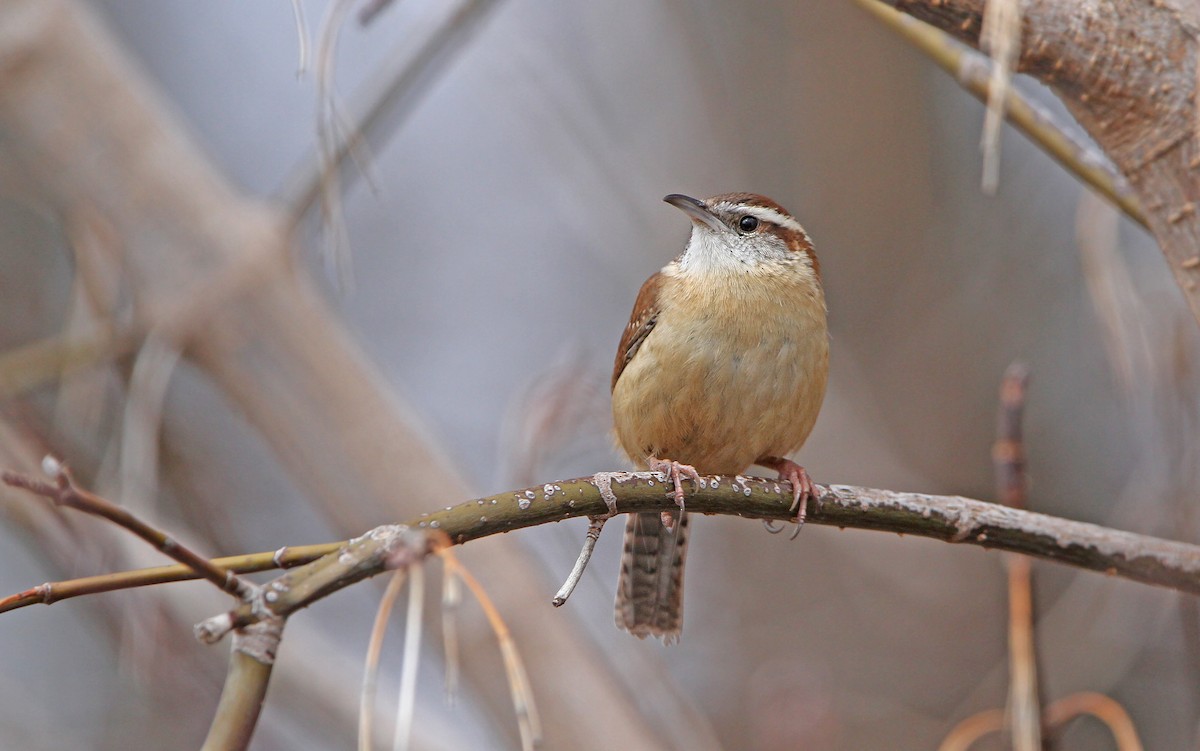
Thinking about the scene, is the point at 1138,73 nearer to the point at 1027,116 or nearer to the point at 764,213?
the point at 1027,116

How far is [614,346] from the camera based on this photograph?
8.03 m

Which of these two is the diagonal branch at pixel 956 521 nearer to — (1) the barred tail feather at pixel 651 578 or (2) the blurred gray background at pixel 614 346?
(1) the barred tail feather at pixel 651 578

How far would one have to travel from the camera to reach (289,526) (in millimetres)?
7297

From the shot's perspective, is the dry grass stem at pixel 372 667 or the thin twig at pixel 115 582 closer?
the thin twig at pixel 115 582

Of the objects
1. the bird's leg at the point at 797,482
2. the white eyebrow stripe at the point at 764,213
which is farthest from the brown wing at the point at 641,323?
the bird's leg at the point at 797,482

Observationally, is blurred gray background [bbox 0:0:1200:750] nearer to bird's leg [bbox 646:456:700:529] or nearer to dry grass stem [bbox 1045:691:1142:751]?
bird's leg [bbox 646:456:700:529]

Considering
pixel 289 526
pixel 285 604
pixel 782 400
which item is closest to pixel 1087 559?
pixel 782 400

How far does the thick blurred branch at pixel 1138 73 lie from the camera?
2.35 metres

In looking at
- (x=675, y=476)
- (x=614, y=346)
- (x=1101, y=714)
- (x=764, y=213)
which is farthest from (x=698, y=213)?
(x=614, y=346)

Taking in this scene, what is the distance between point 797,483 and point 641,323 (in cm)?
124

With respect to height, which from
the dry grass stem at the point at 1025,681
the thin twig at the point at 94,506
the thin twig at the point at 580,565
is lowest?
the dry grass stem at the point at 1025,681

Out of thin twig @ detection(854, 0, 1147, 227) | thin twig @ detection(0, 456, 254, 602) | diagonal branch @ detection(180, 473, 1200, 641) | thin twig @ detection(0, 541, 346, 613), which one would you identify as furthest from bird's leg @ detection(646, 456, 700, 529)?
thin twig @ detection(854, 0, 1147, 227)

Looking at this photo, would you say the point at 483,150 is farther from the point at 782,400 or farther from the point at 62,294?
the point at 782,400

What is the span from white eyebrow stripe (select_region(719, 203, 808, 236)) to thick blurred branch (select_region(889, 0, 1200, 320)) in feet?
5.57
